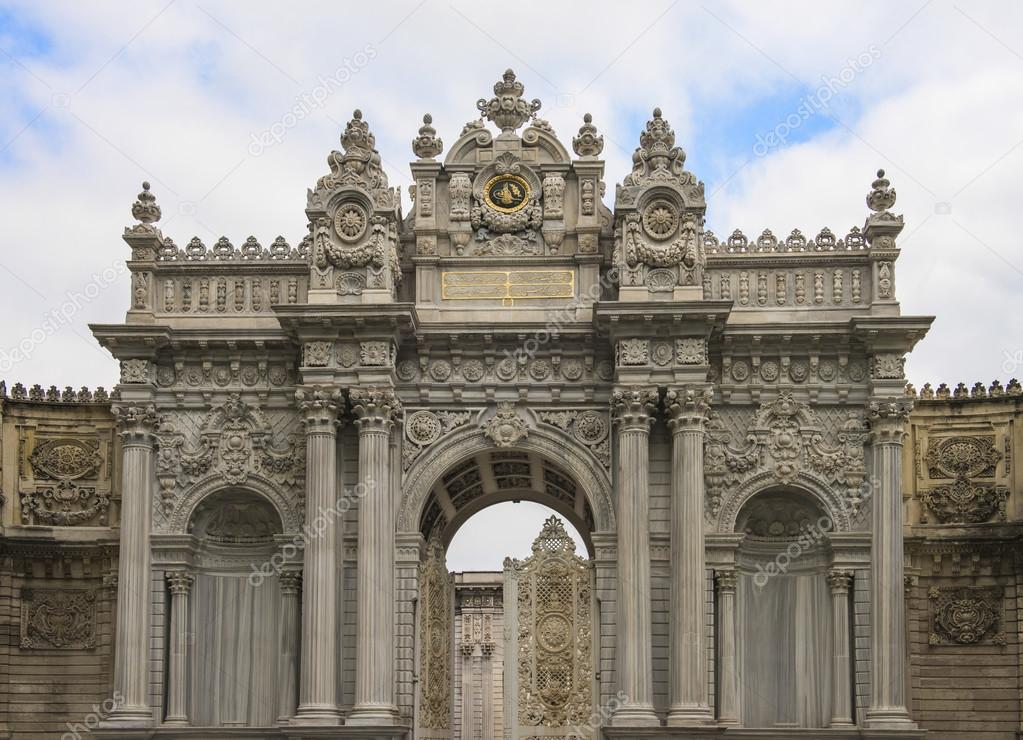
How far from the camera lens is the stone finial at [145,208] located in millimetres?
37500

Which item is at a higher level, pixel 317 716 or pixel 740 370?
pixel 740 370

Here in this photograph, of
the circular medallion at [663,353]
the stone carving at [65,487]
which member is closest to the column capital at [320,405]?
the circular medallion at [663,353]

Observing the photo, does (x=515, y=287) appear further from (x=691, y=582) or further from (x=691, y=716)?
(x=691, y=716)

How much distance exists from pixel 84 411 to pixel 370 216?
8.97m

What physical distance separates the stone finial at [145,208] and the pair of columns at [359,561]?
17.9ft

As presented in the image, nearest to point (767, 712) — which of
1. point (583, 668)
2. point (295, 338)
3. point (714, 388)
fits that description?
point (583, 668)

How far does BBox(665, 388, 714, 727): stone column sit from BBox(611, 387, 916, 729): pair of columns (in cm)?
2

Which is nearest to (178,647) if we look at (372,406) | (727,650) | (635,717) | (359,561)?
(359,561)

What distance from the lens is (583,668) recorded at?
3744 centimetres

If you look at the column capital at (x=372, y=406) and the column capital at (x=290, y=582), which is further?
the column capital at (x=290, y=582)

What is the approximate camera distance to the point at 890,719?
1350 inches

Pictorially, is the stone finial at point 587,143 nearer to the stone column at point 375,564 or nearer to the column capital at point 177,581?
the stone column at point 375,564

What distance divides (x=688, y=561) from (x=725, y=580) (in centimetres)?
138

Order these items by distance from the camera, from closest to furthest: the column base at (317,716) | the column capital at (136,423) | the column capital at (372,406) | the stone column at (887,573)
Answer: the column base at (317,716) < the stone column at (887,573) < the column capital at (372,406) < the column capital at (136,423)
